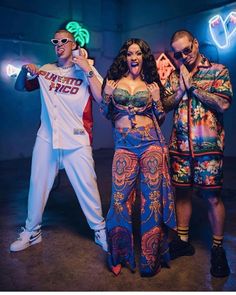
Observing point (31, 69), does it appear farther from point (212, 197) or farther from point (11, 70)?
point (11, 70)

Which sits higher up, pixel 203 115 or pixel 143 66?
pixel 143 66

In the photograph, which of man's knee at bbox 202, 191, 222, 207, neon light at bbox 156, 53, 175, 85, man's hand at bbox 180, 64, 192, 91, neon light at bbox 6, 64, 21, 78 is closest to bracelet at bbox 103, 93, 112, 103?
man's hand at bbox 180, 64, 192, 91

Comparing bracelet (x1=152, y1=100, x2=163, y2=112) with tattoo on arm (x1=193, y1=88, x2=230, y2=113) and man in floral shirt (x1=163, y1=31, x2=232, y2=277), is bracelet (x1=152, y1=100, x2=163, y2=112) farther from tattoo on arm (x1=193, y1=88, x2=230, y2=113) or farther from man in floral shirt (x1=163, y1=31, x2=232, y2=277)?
tattoo on arm (x1=193, y1=88, x2=230, y2=113)

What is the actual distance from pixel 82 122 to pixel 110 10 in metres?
9.86

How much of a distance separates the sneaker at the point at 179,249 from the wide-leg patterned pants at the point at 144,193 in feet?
1.24

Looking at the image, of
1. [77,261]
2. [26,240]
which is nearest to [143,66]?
[77,261]

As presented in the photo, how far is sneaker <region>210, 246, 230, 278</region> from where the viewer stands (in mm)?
2686

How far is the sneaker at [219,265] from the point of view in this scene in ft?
8.81

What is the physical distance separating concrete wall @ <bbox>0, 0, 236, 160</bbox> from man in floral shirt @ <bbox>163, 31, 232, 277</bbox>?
6.61 m

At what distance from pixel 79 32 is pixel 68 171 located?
859 cm

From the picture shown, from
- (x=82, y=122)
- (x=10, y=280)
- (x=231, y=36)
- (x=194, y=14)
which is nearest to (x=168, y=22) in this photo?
(x=194, y=14)

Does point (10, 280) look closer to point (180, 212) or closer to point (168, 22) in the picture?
point (180, 212)

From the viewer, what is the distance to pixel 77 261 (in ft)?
9.92

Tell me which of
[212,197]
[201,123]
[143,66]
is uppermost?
[143,66]
